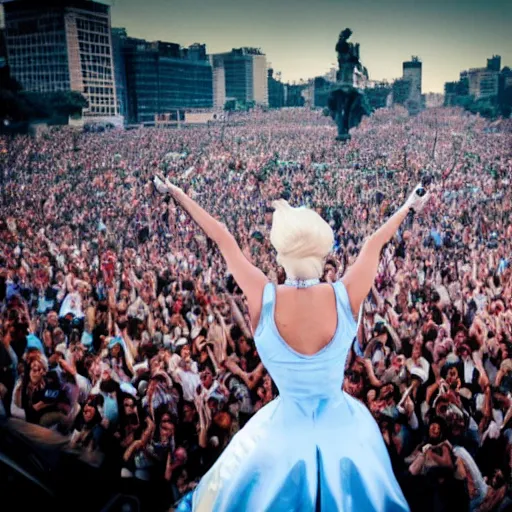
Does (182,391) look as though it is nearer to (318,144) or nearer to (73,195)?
(73,195)

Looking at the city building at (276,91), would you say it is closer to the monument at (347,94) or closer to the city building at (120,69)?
the monument at (347,94)

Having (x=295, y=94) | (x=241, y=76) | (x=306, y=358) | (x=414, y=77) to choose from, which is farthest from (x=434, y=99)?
(x=306, y=358)

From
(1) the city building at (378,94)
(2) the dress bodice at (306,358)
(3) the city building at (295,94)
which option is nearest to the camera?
(2) the dress bodice at (306,358)

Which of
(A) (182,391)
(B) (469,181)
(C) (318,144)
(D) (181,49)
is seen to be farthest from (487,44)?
(A) (182,391)

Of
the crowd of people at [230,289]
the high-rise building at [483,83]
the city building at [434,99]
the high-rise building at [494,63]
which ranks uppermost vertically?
the high-rise building at [494,63]

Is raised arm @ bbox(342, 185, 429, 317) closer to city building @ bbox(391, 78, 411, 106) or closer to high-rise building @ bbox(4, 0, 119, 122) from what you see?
city building @ bbox(391, 78, 411, 106)

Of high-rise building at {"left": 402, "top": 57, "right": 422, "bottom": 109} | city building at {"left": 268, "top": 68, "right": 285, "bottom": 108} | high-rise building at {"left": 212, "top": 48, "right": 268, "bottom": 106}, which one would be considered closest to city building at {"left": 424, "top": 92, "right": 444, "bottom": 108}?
high-rise building at {"left": 402, "top": 57, "right": 422, "bottom": 109}

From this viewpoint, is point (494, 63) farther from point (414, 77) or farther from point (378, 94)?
point (378, 94)

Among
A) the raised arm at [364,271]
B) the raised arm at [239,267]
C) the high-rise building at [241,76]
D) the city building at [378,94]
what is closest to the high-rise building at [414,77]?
the city building at [378,94]
